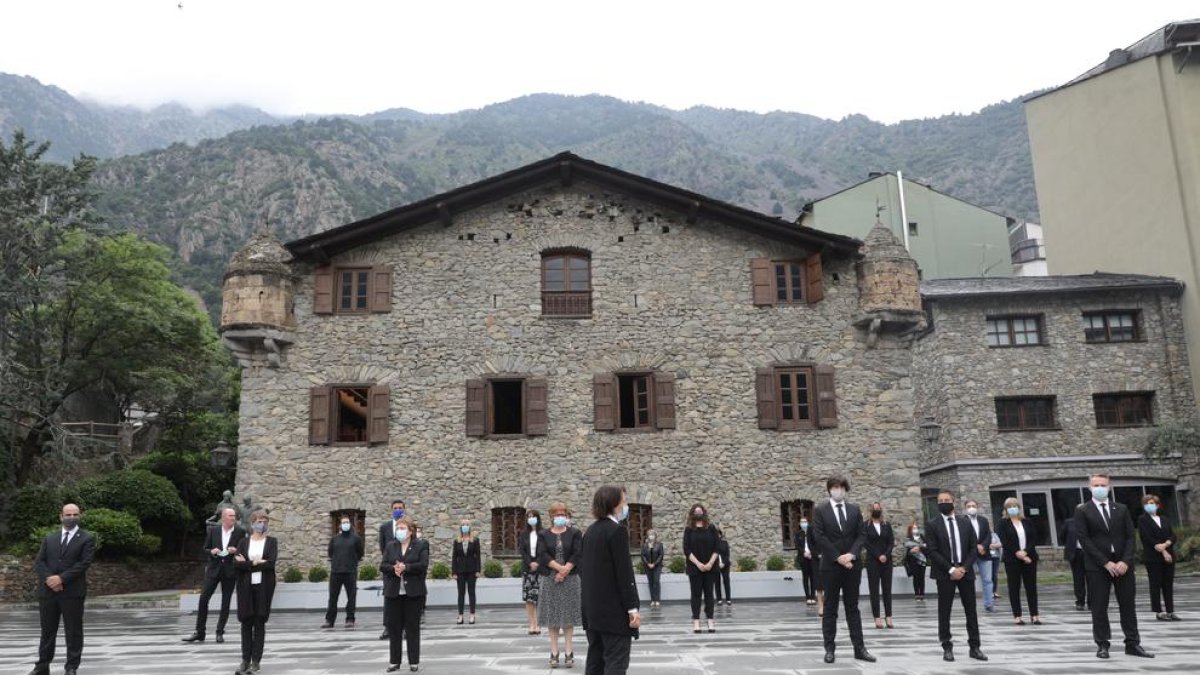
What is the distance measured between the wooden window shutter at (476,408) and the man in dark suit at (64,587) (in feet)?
39.6

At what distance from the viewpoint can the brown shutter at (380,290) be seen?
22156mm

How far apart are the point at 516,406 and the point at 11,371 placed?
15173 millimetres

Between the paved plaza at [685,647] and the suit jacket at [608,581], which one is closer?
the suit jacket at [608,581]

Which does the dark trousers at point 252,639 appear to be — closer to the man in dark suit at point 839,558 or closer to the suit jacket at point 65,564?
the suit jacket at point 65,564

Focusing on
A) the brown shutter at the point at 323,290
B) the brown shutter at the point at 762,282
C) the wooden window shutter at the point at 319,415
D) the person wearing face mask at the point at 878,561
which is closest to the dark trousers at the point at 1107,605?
the person wearing face mask at the point at 878,561

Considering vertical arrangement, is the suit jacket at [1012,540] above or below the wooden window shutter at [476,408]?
below

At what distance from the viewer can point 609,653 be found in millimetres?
6414

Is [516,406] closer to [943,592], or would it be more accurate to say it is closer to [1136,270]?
[943,592]

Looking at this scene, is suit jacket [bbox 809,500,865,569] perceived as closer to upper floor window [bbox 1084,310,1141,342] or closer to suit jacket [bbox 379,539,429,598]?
suit jacket [bbox 379,539,429,598]

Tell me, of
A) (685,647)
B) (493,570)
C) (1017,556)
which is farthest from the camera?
(493,570)

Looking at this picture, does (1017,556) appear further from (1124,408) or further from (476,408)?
(1124,408)

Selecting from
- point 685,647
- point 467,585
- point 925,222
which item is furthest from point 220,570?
point 925,222

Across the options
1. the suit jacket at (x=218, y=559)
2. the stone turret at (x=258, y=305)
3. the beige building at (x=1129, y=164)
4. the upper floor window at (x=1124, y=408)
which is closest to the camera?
the suit jacket at (x=218, y=559)

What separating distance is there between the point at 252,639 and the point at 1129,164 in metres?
32.1
